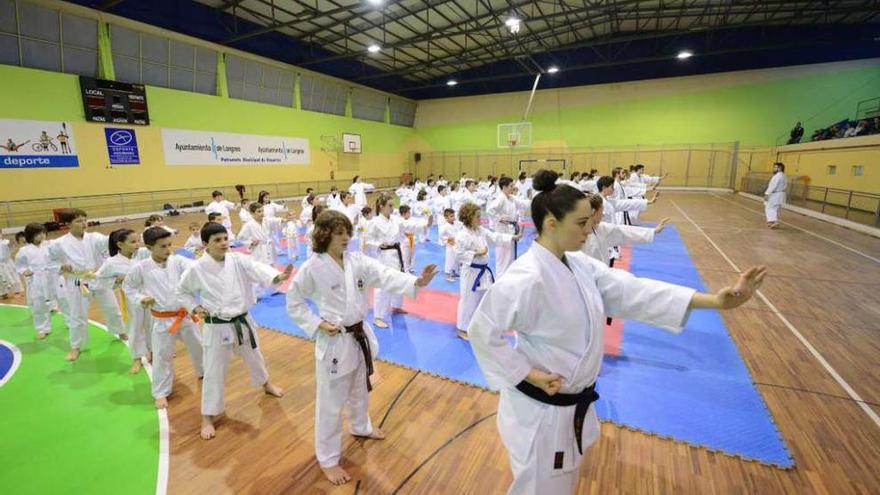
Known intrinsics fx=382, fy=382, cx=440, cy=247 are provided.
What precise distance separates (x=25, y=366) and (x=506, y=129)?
27830 mm

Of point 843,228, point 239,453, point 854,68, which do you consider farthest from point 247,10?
point 854,68

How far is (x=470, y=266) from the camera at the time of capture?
5.09 m

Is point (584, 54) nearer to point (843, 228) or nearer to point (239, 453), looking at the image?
point (843, 228)

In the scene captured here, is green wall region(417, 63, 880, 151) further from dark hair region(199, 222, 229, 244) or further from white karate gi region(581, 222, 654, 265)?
dark hair region(199, 222, 229, 244)

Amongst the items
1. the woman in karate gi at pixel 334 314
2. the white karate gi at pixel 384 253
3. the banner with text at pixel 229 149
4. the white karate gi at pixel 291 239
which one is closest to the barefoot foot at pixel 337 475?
the woman in karate gi at pixel 334 314

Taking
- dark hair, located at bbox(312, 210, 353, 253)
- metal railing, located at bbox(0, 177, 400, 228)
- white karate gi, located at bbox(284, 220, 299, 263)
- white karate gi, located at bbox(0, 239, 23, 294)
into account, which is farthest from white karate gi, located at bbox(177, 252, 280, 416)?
metal railing, located at bbox(0, 177, 400, 228)

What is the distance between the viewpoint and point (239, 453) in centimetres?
318

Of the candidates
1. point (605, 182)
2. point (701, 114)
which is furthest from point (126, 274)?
point (701, 114)

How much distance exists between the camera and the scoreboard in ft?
46.1

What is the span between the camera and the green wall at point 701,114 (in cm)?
2042

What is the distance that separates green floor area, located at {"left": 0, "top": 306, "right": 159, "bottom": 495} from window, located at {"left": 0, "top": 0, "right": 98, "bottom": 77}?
529 inches

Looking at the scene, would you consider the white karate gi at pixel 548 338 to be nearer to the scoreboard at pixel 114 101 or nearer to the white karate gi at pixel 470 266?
the white karate gi at pixel 470 266

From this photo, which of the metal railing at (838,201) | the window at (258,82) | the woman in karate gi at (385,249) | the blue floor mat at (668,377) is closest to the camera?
the blue floor mat at (668,377)

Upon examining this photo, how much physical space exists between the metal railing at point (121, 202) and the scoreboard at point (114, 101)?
2.92m
